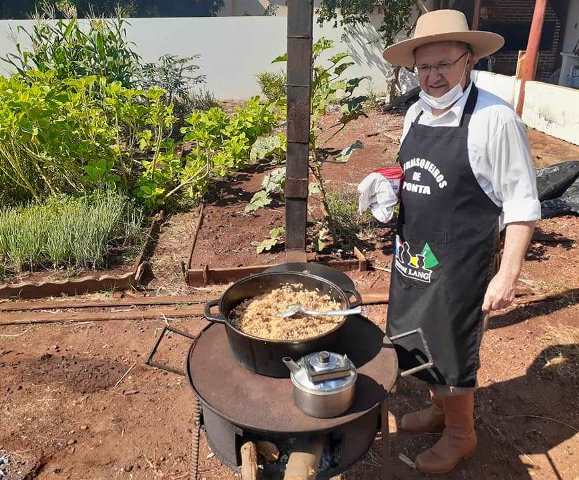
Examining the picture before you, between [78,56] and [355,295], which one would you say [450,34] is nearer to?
[355,295]

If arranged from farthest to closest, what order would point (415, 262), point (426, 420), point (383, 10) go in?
point (383, 10) < point (426, 420) < point (415, 262)

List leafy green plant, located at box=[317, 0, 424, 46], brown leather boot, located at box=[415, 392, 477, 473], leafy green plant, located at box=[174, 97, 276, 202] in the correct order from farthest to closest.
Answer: leafy green plant, located at box=[317, 0, 424, 46], leafy green plant, located at box=[174, 97, 276, 202], brown leather boot, located at box=[415, 392, 477, 473]

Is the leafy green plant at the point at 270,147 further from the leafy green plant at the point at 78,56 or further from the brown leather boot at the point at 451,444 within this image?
the leafy green plant at the point at 78,56

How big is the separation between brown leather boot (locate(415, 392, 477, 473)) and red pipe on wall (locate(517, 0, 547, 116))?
7.21 meters

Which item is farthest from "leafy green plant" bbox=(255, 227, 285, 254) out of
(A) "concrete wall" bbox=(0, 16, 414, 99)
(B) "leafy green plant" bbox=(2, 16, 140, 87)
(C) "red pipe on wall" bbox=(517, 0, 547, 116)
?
(A) "concrete wall" bbox=(0, 16, 414, 99)

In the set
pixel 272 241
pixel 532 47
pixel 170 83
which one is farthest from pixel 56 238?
pixel 532 47

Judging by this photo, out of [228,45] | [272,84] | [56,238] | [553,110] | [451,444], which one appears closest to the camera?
[451,444]

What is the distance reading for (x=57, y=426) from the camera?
113 inches

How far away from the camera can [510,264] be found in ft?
6.23

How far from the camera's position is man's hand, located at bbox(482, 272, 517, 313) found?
1922mm

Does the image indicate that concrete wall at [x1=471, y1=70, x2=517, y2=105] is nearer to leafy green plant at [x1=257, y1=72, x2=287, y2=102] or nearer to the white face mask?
leafy green plant at [x1=257, y1=72, x2=287, y2=102]

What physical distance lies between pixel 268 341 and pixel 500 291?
37.3 inches

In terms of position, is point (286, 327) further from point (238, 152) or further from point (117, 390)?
point (238, 152)

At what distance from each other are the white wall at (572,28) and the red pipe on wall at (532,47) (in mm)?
5093
